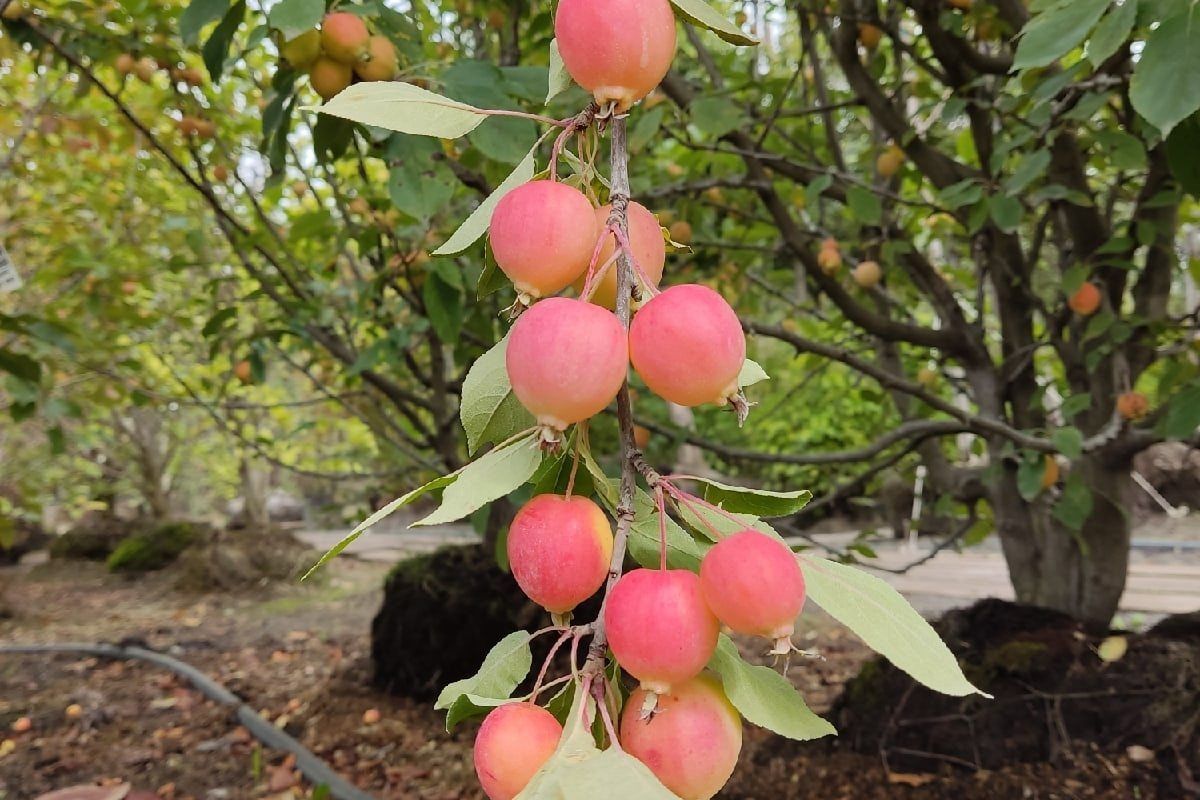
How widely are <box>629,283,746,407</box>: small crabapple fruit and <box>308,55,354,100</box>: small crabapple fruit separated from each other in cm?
100

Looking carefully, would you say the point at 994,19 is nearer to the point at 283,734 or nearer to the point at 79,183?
the point at 283,734

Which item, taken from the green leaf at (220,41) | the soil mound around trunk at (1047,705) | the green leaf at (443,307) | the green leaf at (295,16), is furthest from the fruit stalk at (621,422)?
the soil mound around trunk at (1047,705)

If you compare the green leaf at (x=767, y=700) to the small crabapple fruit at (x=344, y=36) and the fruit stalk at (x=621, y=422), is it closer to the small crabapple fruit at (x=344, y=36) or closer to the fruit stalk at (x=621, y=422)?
the fruit stalk at (x=621, y=422)

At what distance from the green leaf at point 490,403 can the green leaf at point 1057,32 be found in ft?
2.57

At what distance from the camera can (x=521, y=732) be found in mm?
396

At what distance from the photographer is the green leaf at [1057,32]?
3.08 ft

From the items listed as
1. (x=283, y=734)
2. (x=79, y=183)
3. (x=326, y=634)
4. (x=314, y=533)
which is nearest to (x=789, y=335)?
(x=283, y=734)

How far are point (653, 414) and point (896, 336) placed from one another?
0.91m

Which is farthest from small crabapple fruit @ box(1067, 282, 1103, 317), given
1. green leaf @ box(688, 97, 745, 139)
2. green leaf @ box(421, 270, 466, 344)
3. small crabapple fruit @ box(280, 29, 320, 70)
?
small crabapple fruit @ box(280, 29, 320, 70)

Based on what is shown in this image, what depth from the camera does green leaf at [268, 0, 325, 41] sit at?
1.00 metres

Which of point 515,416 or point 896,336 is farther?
point 896,336

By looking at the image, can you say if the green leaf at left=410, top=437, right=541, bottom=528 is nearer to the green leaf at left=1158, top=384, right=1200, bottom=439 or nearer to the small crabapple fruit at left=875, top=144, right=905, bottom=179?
the green leaf at left=1158, top=384, right=1200, bottom=439

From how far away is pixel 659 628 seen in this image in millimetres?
388

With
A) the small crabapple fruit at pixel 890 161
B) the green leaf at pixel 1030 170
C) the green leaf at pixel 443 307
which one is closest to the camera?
the green leaf at pixel 1030 170
